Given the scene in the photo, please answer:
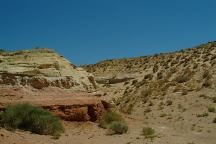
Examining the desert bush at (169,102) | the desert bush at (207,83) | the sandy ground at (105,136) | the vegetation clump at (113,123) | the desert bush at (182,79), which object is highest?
the desert bush at (182,79)

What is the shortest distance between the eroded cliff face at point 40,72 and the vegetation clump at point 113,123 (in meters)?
1.66

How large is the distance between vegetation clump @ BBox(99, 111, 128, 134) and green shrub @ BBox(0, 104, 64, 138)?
8.21ft

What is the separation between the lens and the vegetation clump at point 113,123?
60.6ft

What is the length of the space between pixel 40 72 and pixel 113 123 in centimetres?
422

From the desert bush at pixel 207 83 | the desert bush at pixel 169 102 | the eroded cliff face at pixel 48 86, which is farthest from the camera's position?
the desert bush at pixel 207 83

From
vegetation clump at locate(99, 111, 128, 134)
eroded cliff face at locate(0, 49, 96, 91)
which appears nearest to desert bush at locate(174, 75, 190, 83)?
eroded cliff face at locate(0, 49, 96, 91)

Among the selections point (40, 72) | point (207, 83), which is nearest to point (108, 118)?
point (40, 72)

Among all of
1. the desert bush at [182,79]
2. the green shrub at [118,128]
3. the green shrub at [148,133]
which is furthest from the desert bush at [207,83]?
the green shrub at [118,128]

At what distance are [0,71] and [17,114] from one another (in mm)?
3811

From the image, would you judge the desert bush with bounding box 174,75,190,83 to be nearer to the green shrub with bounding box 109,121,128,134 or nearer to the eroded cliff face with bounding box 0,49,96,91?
the eroded cliff face with bounding box 0,49,96,91

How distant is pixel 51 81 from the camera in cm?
1997

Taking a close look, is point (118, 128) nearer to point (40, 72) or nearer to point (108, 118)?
point (108, 118)

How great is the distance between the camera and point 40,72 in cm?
2025

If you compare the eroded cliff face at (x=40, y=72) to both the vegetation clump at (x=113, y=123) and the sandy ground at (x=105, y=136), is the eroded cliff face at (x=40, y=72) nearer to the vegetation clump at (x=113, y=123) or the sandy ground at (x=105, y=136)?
the vegetation clump at (x=113, y=123)
